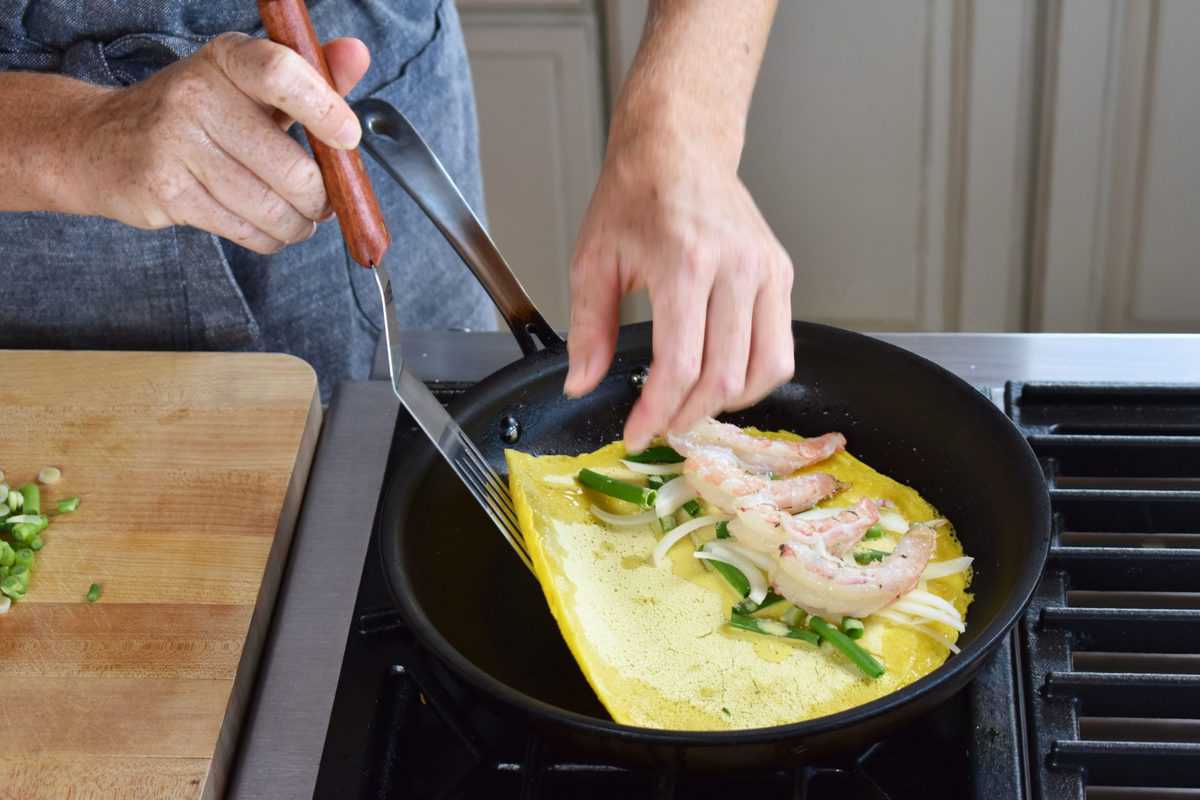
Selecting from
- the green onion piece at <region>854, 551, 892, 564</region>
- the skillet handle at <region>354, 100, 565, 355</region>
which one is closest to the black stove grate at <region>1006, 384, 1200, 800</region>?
the green onion piece at <region>854, 551, 892, 564</region>

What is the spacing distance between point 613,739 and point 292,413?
54 cm

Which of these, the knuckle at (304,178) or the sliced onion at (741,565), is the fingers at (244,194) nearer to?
the knuckle at (304,178)

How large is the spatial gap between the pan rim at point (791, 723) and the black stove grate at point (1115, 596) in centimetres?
7

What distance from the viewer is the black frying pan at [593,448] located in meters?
0.76

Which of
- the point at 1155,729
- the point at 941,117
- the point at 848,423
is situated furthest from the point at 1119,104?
the point at 1155,729

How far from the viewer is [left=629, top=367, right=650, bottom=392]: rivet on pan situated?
1.14 metres

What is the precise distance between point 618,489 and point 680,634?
154 millimetres

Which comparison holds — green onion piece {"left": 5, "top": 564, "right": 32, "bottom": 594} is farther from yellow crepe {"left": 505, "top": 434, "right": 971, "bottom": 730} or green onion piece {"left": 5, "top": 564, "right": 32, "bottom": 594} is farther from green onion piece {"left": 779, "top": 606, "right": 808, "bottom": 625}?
green onion piece {"left": 779, "top": 606, "right": 808, "bottom": 625}

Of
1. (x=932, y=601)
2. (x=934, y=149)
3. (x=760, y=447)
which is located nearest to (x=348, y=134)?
(x=760, y=447)

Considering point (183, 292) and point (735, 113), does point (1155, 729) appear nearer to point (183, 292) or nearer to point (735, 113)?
point (735, 113)

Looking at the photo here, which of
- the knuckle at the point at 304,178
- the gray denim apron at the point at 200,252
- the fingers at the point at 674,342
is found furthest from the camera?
the gray denim apron at the point at 200,252

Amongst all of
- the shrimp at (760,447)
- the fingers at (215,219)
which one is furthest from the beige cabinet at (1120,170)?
the fingers at (215,219)

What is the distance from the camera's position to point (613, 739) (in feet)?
2.45

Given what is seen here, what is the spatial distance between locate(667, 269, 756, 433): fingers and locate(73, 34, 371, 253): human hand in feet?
0.89
